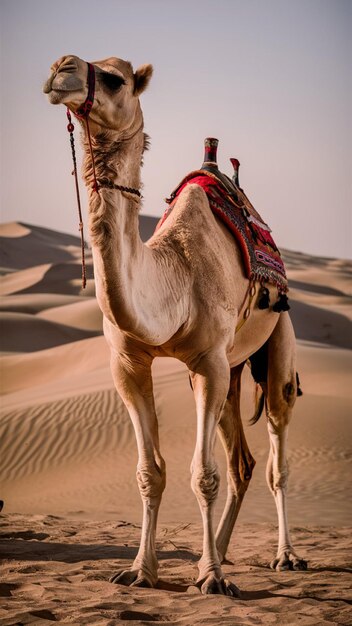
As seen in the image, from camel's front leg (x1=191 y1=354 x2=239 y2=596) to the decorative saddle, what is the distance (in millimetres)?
1095

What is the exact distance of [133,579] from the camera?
5.91 m

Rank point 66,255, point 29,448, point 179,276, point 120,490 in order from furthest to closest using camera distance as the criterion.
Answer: point 66,255 < point 29,448 < point 120,490 < point 179,276

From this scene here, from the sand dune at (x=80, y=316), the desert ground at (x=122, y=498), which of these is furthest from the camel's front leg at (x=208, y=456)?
the sand dune at (x=80, y=316)

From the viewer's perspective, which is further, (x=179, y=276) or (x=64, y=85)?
(x=179, y=276)

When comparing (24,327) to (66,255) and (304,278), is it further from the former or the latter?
(66,255)

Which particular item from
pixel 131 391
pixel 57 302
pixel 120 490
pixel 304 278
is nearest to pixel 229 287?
pixel 131 391

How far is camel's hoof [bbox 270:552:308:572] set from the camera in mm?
6887

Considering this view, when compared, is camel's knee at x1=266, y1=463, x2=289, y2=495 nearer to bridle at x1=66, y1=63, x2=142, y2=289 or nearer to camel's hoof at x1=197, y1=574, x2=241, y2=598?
camel's hoof at x1=197, y1=574, x2=241, y2=598

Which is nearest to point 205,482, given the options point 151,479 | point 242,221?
point 151,479

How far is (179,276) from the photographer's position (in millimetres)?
5707

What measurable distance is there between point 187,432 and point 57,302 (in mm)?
22684

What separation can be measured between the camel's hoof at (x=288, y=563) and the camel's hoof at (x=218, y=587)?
1.39 m

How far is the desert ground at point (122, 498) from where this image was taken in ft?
17.3

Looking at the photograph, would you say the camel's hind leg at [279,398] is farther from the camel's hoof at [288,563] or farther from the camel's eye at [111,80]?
the camel's eye at [111,80]
